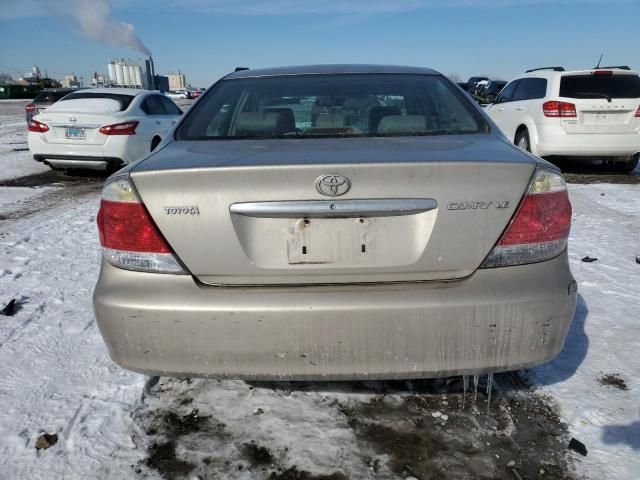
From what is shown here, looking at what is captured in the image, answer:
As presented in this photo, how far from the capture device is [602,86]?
7.98 metres

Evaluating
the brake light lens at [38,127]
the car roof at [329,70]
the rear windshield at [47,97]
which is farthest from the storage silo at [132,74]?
the car roof at [329,70]

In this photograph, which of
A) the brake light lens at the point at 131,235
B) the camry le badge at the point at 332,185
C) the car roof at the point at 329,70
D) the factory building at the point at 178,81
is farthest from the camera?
the factory building at the point at 178,81

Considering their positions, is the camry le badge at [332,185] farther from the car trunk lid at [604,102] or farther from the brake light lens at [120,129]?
the car trunk lid at [604,102]

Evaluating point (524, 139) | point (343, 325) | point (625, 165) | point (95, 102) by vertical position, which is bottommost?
point (625, 165)

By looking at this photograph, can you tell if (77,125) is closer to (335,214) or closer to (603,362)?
(335,214)

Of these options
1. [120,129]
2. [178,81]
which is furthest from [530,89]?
[178,81]

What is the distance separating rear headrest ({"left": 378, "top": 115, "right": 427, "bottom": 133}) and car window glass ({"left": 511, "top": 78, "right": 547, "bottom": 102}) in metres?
6.97

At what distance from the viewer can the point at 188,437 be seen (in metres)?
2.12

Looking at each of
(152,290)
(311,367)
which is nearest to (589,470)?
(311,367)

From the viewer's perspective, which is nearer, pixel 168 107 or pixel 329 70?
pixel 329 70

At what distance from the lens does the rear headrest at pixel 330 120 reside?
2.44 m

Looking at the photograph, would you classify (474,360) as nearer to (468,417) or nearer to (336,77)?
(468,417)

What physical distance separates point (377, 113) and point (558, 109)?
6.64m

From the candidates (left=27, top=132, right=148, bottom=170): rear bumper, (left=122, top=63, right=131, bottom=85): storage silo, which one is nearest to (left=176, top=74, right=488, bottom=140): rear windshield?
(left=27, top=132, right=148, bottom=170): rear bumper
